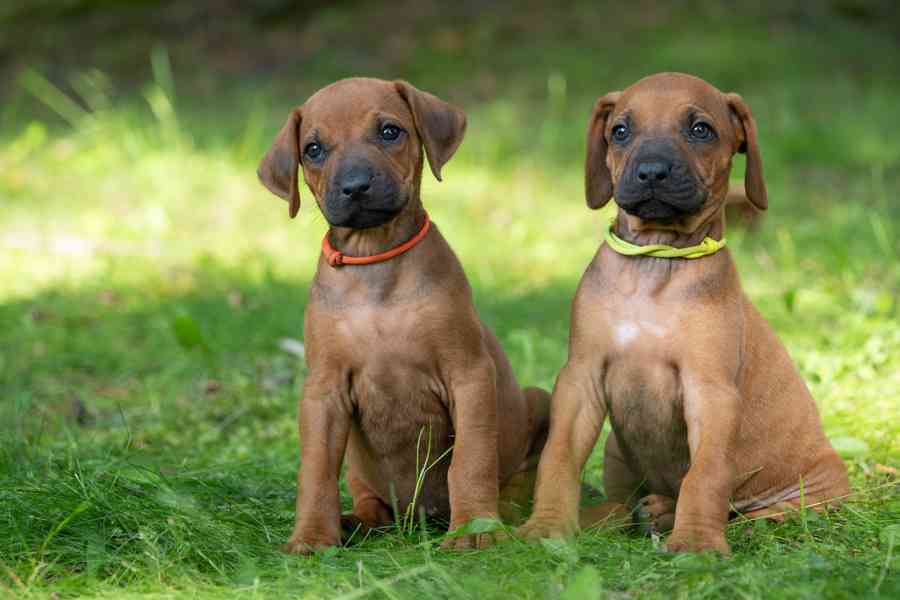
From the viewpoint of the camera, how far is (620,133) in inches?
194

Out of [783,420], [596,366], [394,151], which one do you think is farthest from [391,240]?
[783,420]

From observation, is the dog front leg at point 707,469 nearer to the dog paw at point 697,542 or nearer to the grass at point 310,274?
the dog paw at point 697,542

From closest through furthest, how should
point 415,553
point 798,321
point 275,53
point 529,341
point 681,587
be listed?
point 681,587 → point 415,553 → point 529,341 → point 798,321 → point 275,53

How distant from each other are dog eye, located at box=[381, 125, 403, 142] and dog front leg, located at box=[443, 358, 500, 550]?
3.17ft

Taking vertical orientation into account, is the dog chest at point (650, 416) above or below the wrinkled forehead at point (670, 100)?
below

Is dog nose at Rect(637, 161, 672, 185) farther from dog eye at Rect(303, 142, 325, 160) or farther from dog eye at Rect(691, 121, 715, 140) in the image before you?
dog eye at Rect(303, 142, 325, 160)

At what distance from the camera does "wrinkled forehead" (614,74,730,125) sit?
15.6 ft

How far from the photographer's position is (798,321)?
7820 millimetres

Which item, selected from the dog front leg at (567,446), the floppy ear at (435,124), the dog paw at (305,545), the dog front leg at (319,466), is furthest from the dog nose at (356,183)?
the dog paw at (305,545)

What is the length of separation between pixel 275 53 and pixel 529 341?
9.38m

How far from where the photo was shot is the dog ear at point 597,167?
510 centimetres

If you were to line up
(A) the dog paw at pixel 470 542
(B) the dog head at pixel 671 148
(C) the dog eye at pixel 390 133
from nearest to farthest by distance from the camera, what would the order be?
(A) the dog paw at pixel 470 542 < (B) the dog head at pixel 671 148 < (C) the dog eye at pixel 390 133

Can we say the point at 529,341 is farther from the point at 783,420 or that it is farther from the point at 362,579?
the point at 362,579

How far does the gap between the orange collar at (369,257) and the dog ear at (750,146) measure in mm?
1271
